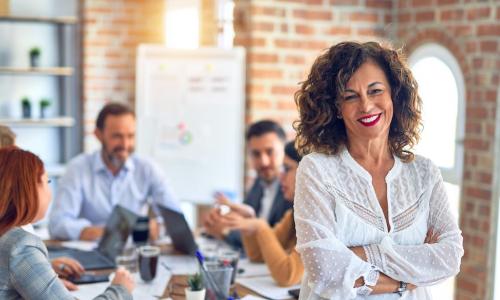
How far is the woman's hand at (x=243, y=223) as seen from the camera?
2.55 metres

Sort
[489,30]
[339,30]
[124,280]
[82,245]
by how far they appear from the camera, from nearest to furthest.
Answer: [124,280], [82,245], [489,30], [339,30]

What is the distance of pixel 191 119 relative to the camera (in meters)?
4.23

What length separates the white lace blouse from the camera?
168 cm

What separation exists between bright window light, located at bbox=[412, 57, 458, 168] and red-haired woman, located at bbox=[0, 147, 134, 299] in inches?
84.4

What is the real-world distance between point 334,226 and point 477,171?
1.72 meters

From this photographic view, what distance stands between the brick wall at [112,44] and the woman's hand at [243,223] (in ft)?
10.5

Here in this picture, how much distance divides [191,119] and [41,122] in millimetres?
1714

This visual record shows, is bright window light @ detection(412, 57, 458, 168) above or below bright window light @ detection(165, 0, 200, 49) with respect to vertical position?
below

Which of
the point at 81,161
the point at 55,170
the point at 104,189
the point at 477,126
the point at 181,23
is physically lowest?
the point at 55,170

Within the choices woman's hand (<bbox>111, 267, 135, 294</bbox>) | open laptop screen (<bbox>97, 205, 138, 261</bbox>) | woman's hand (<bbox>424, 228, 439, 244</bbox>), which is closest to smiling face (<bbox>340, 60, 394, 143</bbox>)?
woman's hand (<bbox>424, 228, 439, 244</bbox>)

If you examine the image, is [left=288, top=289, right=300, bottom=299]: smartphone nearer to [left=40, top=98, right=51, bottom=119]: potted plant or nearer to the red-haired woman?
the red-haired woman

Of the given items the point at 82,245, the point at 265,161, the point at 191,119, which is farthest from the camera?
the point at 191,119

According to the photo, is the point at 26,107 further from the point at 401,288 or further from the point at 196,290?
the point at 401,288

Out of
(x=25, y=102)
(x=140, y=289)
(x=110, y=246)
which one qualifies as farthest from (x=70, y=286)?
(x=25, y=102)
